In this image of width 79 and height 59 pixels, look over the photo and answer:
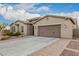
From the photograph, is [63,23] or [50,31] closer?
[63,23]

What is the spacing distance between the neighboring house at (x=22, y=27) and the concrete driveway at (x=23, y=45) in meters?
0.24

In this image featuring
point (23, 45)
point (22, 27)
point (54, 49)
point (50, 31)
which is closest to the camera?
point (54, 49)

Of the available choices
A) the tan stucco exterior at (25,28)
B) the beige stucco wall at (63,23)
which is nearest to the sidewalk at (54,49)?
the beige stucco wall at (63,23)

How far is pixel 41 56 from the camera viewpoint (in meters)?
3.56

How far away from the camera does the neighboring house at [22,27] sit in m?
4.13

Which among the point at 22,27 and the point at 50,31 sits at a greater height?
the point at 22,27

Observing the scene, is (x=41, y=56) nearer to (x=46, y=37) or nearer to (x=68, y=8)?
(x=46, y=37)

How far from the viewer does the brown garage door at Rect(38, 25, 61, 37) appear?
4.21 m

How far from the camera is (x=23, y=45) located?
3.96 meters

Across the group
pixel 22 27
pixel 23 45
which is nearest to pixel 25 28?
pixel 22 27

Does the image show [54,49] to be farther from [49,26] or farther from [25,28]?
[25,28]

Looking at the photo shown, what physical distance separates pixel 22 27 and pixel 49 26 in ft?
3.16

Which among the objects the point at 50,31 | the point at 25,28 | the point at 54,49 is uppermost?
the point at 25,28

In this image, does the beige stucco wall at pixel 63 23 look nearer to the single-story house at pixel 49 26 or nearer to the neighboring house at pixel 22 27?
the single-story house at pixel 49 26
